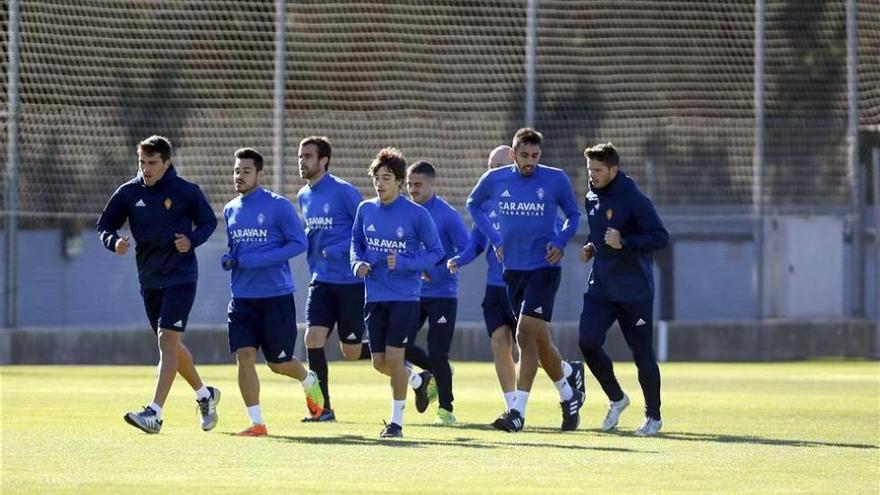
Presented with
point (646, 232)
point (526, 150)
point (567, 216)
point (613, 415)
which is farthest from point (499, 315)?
point (646, 232)

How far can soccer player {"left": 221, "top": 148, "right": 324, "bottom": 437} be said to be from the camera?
13.8 metres

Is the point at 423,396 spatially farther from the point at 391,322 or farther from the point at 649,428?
the point at 649,428

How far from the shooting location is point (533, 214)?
14.8 metres

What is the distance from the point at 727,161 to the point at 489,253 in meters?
12.4

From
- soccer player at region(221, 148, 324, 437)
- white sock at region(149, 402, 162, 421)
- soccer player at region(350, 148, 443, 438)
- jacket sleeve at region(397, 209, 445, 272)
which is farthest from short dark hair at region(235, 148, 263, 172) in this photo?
white sock at region(149, 402, 162, 421)

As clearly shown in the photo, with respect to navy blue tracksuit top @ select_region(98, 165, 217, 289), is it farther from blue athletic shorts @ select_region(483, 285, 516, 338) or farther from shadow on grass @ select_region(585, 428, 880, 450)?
shadow on grass @ select_region(585, 428, 880, 450)

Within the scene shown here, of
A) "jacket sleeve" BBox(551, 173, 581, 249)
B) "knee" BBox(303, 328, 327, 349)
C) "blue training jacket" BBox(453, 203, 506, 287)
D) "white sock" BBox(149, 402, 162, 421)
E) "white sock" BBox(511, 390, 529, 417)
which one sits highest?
"jacket sleeve" BBox(551, 173, 581, 249)

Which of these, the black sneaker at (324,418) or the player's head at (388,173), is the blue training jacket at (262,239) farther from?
the black sneaker at (324,418)

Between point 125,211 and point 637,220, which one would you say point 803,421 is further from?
point 125,211

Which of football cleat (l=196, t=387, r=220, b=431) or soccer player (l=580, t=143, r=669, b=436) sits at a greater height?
soccer player (l=580, t=143, r=669, b=436)

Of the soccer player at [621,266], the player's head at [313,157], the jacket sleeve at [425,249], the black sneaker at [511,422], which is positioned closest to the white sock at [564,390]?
the soccer player at [621,266]

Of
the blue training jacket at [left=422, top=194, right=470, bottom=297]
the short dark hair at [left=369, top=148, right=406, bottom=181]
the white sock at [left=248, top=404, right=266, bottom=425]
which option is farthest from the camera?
the blue training jacket at [left=422, top=194, right=470, bottom=297]

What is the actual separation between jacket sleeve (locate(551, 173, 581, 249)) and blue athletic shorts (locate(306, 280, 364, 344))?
1.82 metres

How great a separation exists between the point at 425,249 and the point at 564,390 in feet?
5.53
